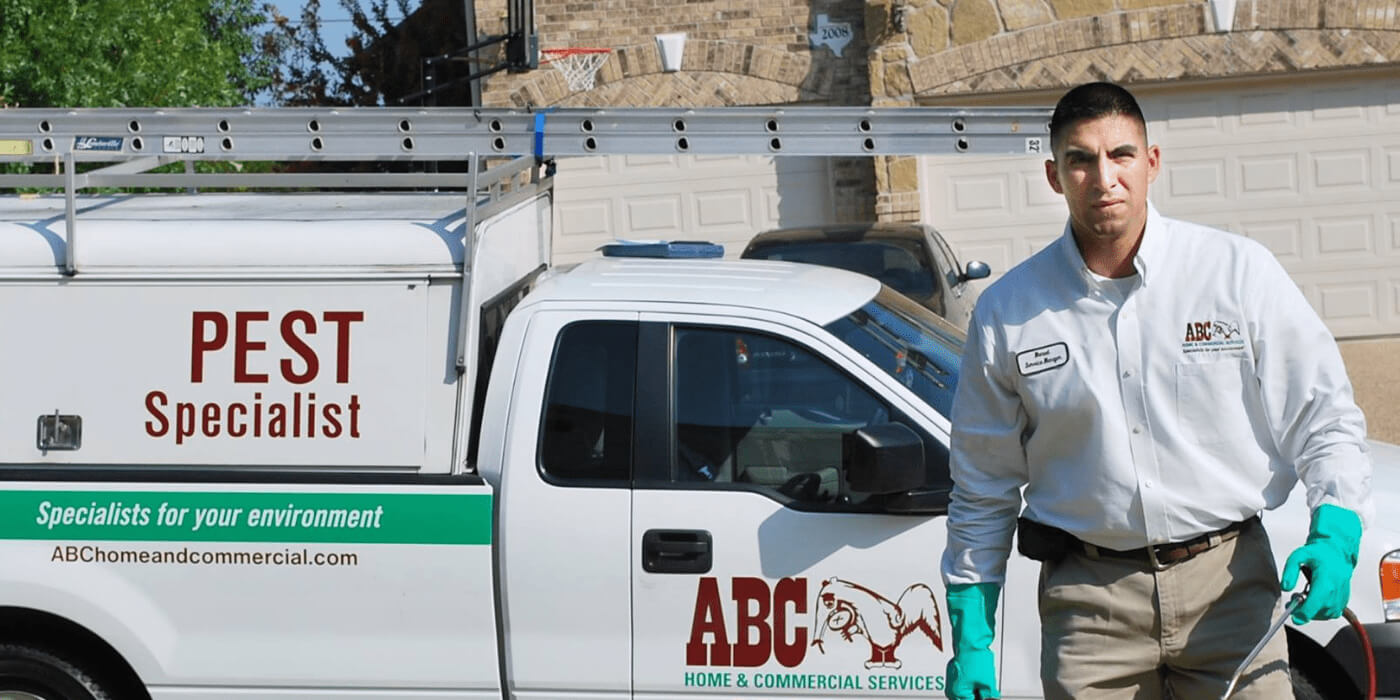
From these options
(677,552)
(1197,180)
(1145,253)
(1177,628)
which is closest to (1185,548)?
(1177,628)

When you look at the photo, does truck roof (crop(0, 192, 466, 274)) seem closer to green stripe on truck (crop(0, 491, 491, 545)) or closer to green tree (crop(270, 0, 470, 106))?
green stripe on truck (crop(0, 491, 491, 545))

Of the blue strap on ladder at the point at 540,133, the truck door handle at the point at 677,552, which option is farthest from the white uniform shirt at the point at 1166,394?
the blue strap on ladder at the point at 540,133

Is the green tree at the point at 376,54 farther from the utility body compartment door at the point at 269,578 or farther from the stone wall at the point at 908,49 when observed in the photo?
the utility body compartment door at the point at 269,578

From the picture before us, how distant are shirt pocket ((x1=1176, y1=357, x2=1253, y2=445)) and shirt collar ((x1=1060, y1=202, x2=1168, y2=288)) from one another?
7.9 inches

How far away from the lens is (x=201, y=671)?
16.1ft

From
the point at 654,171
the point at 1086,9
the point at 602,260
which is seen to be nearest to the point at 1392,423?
the point at 1086,9

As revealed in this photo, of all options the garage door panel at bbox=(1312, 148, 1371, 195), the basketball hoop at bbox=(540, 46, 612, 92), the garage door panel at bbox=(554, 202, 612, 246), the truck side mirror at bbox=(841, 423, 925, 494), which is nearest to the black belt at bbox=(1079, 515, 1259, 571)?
the truck side mirror at bbox=(841, 423, 925, 494)

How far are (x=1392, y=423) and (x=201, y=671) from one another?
34.7 ft

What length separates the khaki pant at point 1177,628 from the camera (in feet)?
11.1

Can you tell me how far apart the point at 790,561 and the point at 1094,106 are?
181 centimetres

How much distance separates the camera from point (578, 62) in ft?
50.4

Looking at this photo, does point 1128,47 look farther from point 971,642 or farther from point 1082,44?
point 971,642

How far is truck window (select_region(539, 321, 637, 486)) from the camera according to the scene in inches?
192

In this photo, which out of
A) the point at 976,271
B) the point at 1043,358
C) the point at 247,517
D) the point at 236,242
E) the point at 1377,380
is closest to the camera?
the point at 1043,358
